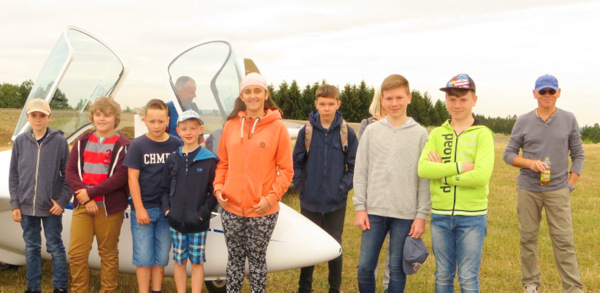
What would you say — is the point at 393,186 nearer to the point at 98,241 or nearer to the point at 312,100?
the point at 98,241

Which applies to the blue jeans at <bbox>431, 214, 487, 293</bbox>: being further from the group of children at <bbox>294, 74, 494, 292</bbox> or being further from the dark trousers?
the dark trousers

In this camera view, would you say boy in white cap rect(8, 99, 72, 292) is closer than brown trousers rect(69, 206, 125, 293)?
No

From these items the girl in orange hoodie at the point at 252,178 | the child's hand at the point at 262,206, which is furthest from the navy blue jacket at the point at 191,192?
the child's hand at the point at 262,206

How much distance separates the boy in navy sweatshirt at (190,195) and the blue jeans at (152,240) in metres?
0.10

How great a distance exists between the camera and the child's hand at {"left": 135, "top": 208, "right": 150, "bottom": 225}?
3945 mm

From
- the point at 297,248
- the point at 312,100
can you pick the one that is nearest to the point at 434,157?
the point at 297,248

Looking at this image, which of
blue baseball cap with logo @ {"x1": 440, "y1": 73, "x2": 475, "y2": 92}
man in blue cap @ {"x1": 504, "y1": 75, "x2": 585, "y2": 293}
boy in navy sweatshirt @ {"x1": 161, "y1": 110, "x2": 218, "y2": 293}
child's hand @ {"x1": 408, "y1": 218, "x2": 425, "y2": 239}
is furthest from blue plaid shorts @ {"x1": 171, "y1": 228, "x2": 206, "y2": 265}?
man in blue cap @ {"x1": 504, "y1": 75, "x2": 585, "y2": 293}

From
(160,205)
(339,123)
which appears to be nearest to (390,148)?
(339,123)

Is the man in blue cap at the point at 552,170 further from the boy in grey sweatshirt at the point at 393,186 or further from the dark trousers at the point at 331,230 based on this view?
the dark trousers at the point at 331,230

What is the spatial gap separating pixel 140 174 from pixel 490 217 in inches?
288

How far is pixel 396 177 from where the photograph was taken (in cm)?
367

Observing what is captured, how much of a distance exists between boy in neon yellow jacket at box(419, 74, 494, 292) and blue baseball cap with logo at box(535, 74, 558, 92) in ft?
4.96

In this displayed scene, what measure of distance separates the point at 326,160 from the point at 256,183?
845 millimetres

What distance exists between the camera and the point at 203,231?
156 inches
